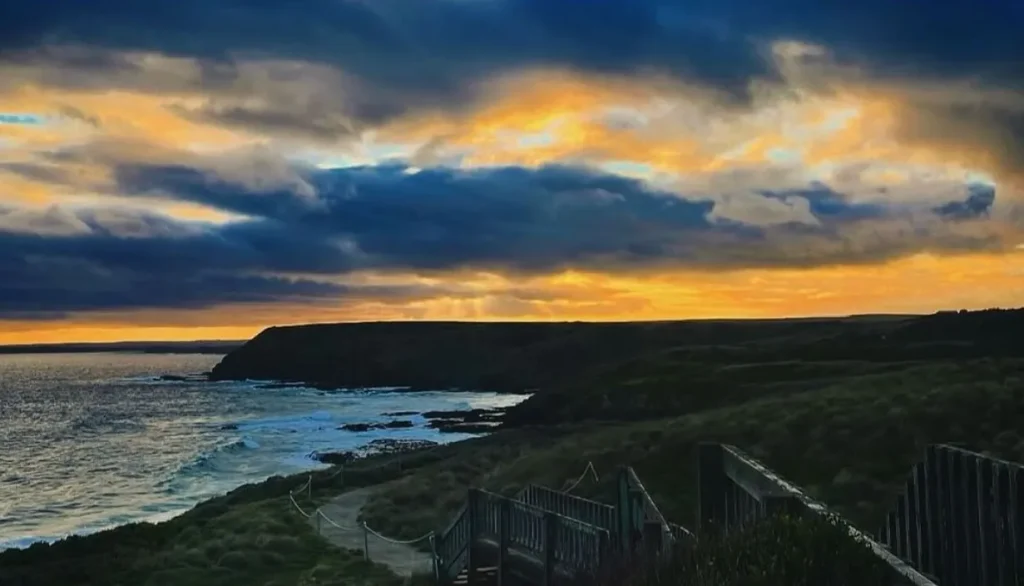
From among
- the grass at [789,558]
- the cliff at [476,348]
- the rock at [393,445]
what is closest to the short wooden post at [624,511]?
the grass at [789,558]

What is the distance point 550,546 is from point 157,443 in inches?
2820

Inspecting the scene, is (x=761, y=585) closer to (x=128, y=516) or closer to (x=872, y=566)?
(x=872, y=566)

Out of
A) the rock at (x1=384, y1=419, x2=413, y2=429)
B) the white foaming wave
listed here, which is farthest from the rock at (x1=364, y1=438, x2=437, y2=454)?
the white foaming wave

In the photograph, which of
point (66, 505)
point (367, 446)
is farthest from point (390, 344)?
point (66, 505)

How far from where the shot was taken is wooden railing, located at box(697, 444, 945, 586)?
5594 millimetres

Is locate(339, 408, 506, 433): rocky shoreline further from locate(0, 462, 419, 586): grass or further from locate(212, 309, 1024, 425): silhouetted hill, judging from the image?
locate(0, 462, 419, 586): grass

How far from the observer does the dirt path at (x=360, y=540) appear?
21.0 meters

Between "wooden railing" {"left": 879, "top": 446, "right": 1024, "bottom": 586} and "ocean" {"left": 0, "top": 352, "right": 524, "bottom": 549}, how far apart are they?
3750cm

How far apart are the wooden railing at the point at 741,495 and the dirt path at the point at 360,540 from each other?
11898 millimetres

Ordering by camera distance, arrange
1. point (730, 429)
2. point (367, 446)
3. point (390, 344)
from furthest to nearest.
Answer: point (390, 344) → point (367, 446) → point (730, 429)

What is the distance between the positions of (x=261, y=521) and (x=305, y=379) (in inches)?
6207

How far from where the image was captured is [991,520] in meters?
5.51

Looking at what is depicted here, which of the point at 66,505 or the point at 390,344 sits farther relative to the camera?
the point at 390,344

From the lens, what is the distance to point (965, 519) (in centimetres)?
580
